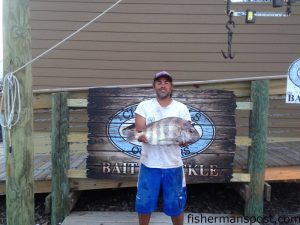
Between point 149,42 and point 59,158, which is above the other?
point 149,42

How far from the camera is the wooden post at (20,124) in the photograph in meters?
3.68

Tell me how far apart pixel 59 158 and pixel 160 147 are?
1560mm

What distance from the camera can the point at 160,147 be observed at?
3783 mm

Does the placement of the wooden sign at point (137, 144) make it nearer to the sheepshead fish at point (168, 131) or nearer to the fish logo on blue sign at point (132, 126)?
the fish logo on blue sign at point (132, 126)

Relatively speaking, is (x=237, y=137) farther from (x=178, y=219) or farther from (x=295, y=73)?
(x=178, y=219)

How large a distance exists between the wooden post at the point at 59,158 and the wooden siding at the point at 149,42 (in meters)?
2.50

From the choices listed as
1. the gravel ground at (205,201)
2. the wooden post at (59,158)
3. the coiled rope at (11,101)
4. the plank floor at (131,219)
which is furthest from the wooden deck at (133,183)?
the coiled rope at (11,101)

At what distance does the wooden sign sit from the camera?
15.9 feet

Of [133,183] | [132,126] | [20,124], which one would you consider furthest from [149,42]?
[20,124]

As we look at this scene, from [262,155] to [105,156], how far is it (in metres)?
1.72

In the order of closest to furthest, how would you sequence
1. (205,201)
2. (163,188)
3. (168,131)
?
(168,131)
(163,188)
(205,201)

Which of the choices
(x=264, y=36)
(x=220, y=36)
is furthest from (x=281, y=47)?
(x=220, y=36)

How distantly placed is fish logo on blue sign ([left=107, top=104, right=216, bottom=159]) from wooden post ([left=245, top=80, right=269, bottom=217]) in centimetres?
47

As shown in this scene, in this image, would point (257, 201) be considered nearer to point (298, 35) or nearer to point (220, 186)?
point (220, 186)
